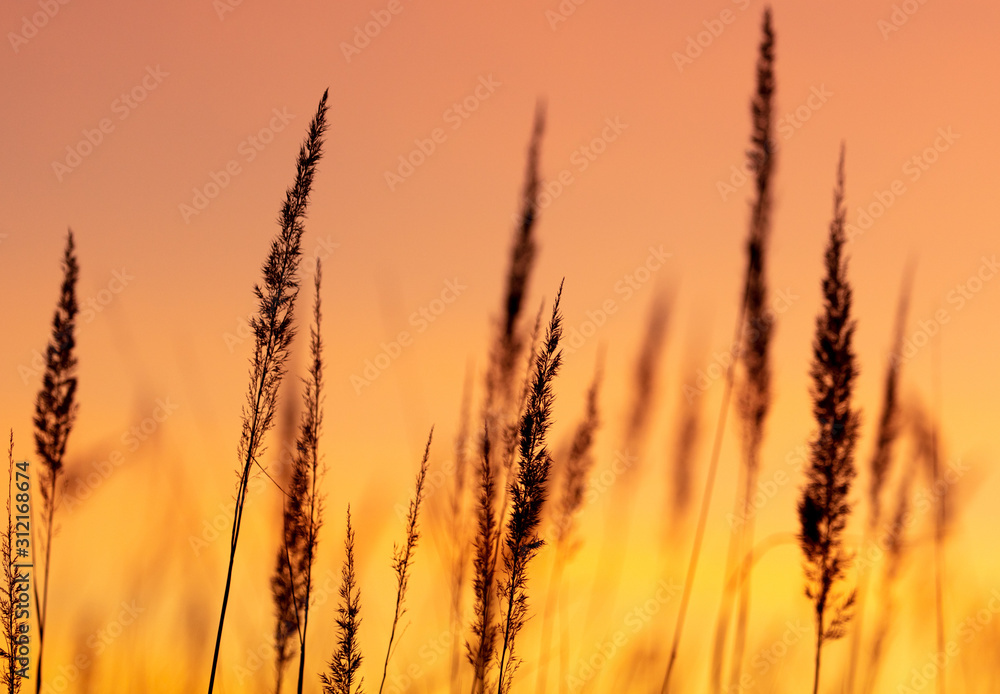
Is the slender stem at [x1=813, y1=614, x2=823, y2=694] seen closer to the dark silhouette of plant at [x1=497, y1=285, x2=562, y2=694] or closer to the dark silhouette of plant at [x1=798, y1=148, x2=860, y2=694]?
the dark silhouette of plant at [x1=798, y1=148, x2=860, y2=694]

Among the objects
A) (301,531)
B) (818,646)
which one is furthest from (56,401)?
(818,646)

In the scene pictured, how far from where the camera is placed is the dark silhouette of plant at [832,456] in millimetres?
3936

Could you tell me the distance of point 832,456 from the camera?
3955mm

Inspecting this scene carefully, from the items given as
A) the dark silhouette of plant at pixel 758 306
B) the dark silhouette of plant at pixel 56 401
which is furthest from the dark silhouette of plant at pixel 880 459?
the dark silhouette of plant at pixel 56 401

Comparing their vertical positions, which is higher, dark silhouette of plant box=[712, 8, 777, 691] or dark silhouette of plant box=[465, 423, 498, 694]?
dark silhouette of plant box=[712, 8, 777, 691]

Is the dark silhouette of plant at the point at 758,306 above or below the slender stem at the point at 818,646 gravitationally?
above

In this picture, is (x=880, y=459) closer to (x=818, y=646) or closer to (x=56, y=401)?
(x=818, y=646)

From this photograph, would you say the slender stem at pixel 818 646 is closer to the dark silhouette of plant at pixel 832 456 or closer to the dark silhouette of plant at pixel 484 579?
the dark silhouette of plant at pixel 832 456

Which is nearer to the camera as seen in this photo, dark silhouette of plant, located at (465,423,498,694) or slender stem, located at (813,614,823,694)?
dark silhouette of plant, located at (465,423,498,694)

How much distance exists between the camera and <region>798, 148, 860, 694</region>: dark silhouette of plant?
12.9 feet

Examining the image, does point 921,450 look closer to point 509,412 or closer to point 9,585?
point 509,412

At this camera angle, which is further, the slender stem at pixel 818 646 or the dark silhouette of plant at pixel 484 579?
the slender stem at pixel 818 646

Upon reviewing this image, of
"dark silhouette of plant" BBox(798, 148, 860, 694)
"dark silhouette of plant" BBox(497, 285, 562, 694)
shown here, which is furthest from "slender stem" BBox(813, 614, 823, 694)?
"dark silhouette of plant" BBox(497, 285, 562, 694)

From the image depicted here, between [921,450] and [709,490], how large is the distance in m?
1.59
